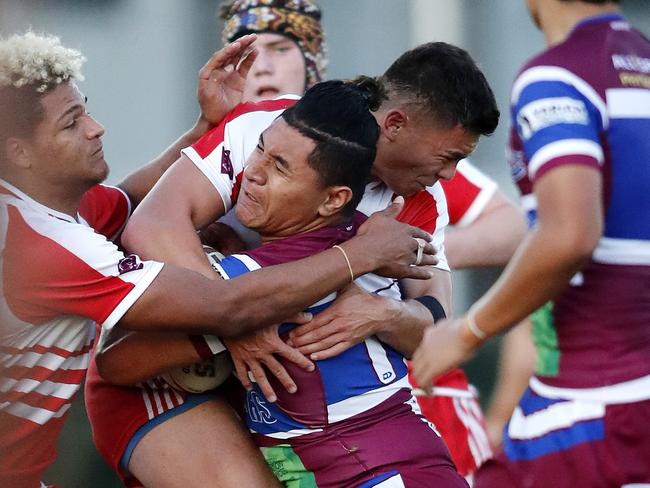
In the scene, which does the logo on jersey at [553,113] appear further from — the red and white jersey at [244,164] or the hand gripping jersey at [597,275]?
the red and white jersey at [244,164]

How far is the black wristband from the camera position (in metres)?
3.44

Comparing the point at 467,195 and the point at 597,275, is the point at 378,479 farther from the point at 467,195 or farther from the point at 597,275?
the point at 467,195

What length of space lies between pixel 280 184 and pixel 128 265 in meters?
0.43

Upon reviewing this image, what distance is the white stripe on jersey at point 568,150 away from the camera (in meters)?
2.42

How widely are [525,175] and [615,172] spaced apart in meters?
0.19

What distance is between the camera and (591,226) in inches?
94.4

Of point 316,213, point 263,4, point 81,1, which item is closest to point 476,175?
point 263,4

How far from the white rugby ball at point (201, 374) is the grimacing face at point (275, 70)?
1475 millimetres

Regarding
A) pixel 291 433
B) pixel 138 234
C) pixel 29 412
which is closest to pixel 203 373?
pixel 291 433

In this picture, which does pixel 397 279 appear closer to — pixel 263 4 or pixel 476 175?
pixel 476 175

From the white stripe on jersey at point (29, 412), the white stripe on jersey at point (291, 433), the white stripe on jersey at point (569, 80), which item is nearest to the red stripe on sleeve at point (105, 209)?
the white stripe on jersey at point (29, 412)

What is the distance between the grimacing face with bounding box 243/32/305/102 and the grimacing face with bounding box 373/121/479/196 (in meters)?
1.23

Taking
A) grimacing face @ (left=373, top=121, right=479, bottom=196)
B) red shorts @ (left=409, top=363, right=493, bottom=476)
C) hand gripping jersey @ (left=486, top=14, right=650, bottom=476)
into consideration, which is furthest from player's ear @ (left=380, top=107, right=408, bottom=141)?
red shorts @ (left=409, top=363, right=493, bottom=476)

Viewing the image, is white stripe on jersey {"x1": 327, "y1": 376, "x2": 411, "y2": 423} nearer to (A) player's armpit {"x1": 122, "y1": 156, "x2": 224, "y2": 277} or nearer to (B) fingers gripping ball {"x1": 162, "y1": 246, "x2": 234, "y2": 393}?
(B) fingers gripping ball {"x1": 162, "y1": 246, "x2": 234, "y2": 393}
